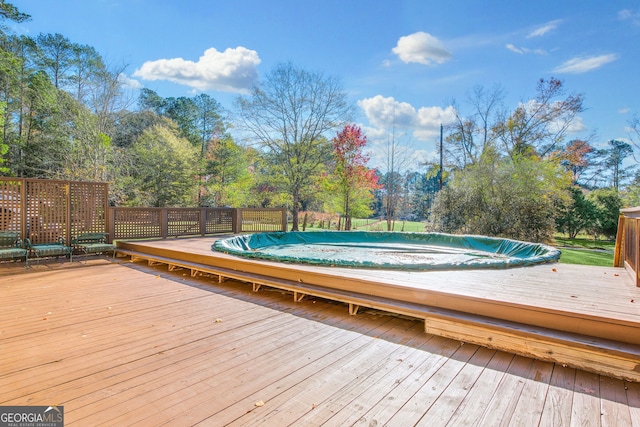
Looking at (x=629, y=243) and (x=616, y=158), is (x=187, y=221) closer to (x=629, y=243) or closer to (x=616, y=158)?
(x=629, y=243)

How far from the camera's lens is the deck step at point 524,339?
189 cm

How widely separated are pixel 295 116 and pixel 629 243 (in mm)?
10672

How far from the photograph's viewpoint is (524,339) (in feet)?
7.11

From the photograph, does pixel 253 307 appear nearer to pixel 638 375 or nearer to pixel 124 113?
pixel 638 375

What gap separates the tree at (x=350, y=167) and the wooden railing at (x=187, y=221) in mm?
4525

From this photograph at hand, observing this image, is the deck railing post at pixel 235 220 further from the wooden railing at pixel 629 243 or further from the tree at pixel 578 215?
the tree at pixel 578 215

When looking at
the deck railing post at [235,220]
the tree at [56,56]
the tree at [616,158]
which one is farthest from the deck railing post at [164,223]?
the tree at [616,158]

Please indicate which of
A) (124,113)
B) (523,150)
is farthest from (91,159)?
(523,150)

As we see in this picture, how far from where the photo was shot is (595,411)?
155cm

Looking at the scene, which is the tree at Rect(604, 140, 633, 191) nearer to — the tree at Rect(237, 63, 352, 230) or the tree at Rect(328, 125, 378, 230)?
the tree at Rect(328, 125, 378, 230)

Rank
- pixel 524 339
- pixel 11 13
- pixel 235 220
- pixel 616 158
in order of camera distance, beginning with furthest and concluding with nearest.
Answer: pixel 616 158 → pixel 11 13 → pixel 235 220 → pixel 524 339

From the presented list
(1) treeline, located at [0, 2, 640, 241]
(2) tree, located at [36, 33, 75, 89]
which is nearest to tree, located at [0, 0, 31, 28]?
(1) treeline, located at [0, 2, 640, 241]

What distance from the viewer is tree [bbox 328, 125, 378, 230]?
1301cm

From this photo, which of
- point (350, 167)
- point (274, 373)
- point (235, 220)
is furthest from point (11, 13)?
point (274, 373)
